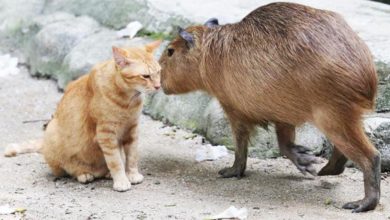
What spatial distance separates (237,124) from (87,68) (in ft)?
8.38

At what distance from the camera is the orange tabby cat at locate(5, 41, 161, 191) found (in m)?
5.97

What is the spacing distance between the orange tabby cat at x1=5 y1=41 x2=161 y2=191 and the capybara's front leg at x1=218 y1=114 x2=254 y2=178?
2.33 feet

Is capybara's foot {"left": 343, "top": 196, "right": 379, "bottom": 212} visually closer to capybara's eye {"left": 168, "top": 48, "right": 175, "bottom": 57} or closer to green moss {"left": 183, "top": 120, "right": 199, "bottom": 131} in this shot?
capybara's eye {"left": 168, "top": 48, "right": 175, "bottom": 57}

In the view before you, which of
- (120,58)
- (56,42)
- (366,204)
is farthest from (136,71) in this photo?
(56,42)

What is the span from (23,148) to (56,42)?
2370 millimetres

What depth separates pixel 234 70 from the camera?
19.6 ft

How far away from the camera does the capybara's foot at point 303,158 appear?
6.27 m

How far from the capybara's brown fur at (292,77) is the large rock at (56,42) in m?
2.76

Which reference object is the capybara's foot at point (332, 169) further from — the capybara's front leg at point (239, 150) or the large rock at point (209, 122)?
the capybara's front leg at point (239, 150)

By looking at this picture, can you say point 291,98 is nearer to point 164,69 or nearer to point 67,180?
point 164,69

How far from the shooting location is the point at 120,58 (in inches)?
233

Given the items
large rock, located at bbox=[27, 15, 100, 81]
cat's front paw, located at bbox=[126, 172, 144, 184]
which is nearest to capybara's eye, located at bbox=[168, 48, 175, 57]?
cat's front paw, located at bbox=[126, 172, 144, 184]

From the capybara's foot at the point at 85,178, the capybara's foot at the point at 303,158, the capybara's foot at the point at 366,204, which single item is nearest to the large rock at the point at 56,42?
the capybara's foot at the point at 85,178

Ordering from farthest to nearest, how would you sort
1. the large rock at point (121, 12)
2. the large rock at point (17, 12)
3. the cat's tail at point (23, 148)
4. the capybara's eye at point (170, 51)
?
the large rock at point (17, 12), the large rock at point (121, 12), the cat's tail at point (23, 148), the capybara's eye at point (170, 51)
